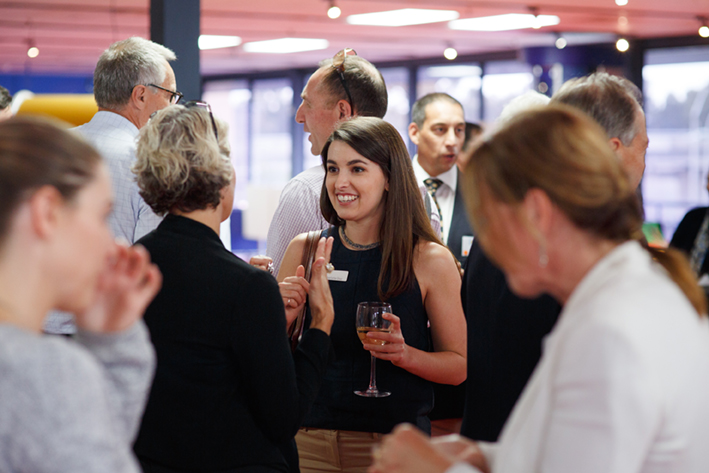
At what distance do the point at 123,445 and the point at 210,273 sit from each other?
2.09 feet

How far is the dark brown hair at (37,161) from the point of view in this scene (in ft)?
3.10

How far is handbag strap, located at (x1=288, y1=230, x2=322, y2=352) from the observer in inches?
91.7

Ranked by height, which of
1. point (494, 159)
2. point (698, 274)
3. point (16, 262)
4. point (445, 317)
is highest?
point (494, 159)

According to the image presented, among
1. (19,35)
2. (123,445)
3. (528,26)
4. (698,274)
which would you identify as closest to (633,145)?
(698,274)

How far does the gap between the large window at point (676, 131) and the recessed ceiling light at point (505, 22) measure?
94.8 inches

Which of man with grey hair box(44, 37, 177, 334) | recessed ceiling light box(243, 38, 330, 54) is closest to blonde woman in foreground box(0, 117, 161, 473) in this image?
man with grey hair box(44, 37, 177, 334)

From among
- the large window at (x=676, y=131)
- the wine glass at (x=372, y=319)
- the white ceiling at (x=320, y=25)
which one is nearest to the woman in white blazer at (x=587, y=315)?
the wine glass at (x=372, y=319)

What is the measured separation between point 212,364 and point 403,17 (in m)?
7.53

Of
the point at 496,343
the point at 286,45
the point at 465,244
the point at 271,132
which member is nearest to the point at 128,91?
the point at 496,343

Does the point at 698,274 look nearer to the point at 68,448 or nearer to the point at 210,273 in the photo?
the point at 210,273

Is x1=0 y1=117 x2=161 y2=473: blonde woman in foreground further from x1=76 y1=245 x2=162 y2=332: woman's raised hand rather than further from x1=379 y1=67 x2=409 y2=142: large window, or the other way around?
x1=379 y1=67 x2=409 y2=142: large window

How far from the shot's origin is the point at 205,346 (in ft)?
5.15

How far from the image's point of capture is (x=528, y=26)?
29.6 ft

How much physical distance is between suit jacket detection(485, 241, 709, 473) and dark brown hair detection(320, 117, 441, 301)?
50.3 inches
